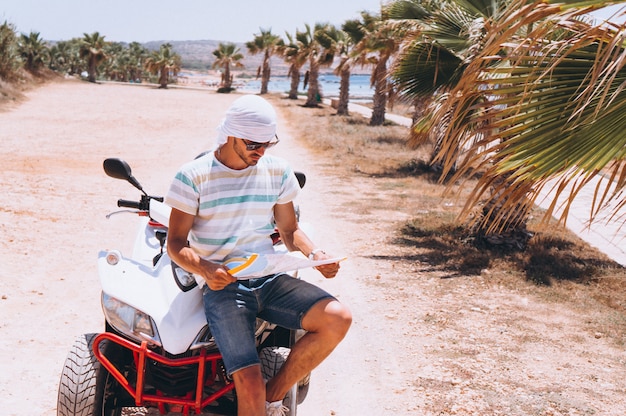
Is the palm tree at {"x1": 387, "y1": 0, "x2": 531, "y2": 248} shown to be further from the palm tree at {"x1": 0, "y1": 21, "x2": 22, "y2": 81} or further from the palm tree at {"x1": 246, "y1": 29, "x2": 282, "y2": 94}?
the palm tree at {"x1": 246, "y1": 29, "x2": 282, "y2": 94}

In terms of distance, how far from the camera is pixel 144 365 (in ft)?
9.68

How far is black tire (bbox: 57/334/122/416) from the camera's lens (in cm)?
310

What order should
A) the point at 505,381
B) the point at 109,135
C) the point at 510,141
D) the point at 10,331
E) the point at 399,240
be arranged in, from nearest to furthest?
the point at 510,141, the point at 505,381, the point at 10,331, the point at 399,240, the point at 109,135

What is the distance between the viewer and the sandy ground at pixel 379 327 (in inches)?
172

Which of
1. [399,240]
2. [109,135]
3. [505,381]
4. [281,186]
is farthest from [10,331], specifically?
[109,135]

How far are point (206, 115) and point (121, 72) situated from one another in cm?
6209

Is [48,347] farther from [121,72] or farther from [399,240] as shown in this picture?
[121,72]

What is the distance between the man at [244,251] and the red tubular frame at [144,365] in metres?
0.18

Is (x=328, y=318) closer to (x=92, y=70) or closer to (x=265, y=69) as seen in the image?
(x=265, y=69)

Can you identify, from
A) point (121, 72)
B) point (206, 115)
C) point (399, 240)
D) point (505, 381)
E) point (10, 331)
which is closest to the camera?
point (505, 381)

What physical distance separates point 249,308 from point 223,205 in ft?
1.57

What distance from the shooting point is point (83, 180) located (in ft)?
40.3

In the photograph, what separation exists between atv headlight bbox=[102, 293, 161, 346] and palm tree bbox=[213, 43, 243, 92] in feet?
204

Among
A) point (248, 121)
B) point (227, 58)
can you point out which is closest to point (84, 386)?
point (248, 121)
